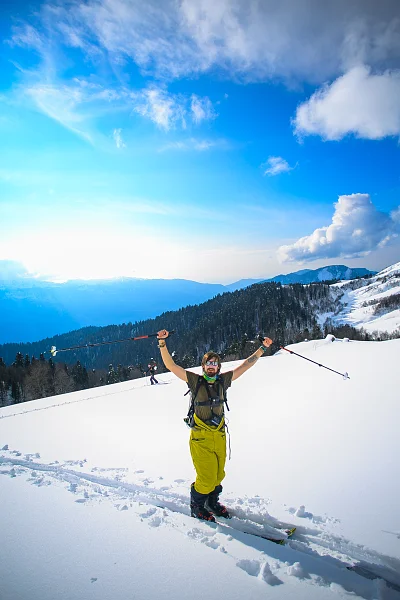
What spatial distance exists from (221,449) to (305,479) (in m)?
2.71

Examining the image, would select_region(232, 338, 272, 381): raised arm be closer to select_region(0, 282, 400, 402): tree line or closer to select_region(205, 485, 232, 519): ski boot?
select_region(205, 485, 232, 519): ski boot

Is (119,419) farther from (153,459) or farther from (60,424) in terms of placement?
(153,459)

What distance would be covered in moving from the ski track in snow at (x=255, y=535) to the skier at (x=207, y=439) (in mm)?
400

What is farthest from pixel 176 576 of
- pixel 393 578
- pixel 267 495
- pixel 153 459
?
pixel 153 459

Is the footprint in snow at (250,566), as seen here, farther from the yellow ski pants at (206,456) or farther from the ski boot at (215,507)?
the ski boot at (215,507)

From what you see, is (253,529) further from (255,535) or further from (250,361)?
(250,361)

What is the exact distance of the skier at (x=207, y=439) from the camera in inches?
195

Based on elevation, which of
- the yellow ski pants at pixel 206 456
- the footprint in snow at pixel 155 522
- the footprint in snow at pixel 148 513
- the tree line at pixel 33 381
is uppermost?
the yellow ski pants at pixel 206 456

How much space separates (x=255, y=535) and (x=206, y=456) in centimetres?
141

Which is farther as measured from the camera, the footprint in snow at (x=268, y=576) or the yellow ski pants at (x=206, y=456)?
the yellow ski pants at (x=206, y=456)

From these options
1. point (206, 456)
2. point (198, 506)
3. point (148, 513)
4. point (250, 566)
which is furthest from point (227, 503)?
point (250, 566)

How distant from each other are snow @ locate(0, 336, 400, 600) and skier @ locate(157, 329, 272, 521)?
43 cm

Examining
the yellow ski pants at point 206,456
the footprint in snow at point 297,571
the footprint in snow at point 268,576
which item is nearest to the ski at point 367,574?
the footprint in snow at point 297,571

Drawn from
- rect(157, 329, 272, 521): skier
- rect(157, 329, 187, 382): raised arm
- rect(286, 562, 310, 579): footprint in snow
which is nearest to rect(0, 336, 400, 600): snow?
rect(286, 562, 310, 579): footprint in snow
